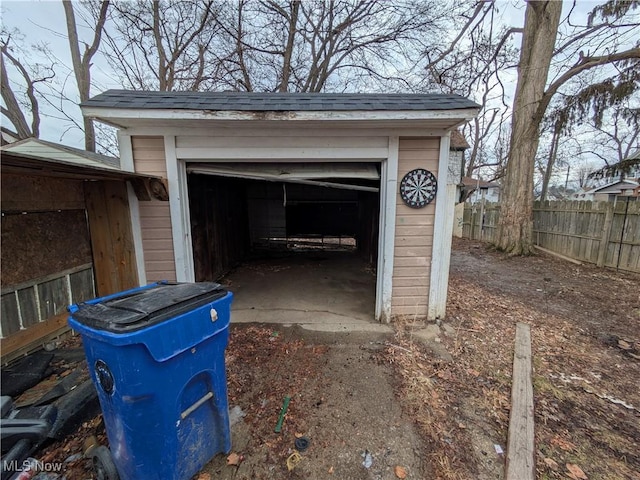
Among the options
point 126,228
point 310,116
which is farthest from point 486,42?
point 126,228

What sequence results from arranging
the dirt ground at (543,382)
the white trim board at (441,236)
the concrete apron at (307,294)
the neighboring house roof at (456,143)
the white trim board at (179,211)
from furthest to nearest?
the neighboring house roof at (456,143)
the concrete apron at (307,294)
the white trim board at (441,236)
the white trim board at (179,211)
the dirt ground at (543,382)

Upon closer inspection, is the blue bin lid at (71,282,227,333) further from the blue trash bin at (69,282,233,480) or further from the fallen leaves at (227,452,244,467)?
the fallen leaves at (227,452,244,467)

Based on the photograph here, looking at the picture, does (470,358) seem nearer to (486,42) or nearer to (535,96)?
(535,96)

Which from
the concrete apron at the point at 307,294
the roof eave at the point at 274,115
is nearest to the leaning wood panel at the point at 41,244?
the roof eave at the point at 274,115

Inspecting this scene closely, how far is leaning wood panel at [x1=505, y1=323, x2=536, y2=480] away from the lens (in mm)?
1708

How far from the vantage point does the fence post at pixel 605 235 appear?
631cm

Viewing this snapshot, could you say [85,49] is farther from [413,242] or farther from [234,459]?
[234,459]

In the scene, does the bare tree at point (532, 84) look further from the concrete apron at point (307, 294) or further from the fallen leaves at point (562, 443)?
the fallen leaves at point (562, 443)

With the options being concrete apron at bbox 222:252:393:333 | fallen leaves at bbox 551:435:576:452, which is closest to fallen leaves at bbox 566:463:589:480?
fallen leaves at bbox 551:435:576:452

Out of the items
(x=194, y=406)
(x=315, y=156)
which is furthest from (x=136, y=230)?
(x=194, y=406)

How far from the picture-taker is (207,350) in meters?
1.50

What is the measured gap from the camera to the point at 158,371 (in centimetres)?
126

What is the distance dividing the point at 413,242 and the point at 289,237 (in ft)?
21.7

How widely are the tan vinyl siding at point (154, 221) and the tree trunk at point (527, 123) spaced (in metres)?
8.96
